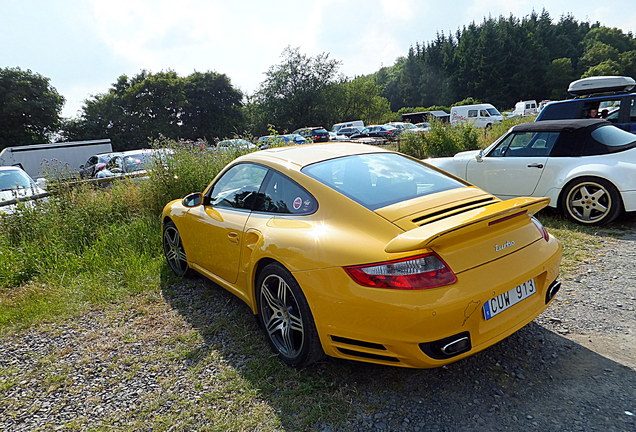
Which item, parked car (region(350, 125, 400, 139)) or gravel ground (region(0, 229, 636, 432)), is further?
parked car (region(350, 125, 400, 139))

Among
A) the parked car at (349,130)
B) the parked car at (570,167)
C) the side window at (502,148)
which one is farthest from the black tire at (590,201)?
the parked car at (349,130)

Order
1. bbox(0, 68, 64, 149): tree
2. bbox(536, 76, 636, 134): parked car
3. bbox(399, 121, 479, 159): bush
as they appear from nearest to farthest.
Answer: bbox(536, 76, 636, 134): parked car → bbox(399, 121, 479, 159): bush → bbox(0, 68, 64, 149): tree

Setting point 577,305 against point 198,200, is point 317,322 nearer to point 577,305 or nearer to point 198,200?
point 198,200

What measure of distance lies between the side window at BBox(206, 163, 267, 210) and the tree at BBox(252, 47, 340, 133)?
47929 millimetres

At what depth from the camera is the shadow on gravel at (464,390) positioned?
2.14 m

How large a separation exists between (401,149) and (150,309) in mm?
11211

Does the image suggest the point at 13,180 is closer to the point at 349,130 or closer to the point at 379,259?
the point at 379,259

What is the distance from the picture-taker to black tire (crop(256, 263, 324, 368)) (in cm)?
246

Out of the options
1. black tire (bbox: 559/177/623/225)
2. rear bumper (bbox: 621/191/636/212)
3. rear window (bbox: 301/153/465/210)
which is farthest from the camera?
black tire (bbox: 559/177/623/225)

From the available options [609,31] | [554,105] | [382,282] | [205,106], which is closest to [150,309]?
[382,282]

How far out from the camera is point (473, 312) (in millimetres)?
2096

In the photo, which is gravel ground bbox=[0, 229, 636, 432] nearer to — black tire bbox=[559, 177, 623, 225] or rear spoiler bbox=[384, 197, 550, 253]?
rear spoiler bbox=[384, 197, 550, 253]

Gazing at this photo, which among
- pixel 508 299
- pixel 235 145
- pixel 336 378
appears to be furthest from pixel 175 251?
pixel 235 145

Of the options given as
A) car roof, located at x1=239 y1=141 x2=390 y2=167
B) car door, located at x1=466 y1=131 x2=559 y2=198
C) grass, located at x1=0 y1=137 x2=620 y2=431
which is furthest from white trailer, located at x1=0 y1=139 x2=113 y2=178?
car roof, located at x1=239 y1=141 x2=390 y2=167
